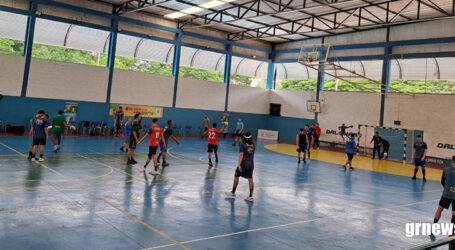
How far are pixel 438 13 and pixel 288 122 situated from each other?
54.0 ft

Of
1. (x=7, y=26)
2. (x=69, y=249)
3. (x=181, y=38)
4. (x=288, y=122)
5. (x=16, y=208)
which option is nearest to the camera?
(x=69, y=249)

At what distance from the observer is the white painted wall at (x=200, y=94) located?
30703 millimetres

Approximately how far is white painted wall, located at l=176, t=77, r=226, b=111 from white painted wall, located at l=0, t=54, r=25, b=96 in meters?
12.2

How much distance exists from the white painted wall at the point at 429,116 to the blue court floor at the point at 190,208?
35.0 ft

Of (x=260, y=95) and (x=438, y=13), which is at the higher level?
(x=438, y=13)

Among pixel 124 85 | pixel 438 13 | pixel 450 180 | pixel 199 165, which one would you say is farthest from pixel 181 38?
pixel 450 180

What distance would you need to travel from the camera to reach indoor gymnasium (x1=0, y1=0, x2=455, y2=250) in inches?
306

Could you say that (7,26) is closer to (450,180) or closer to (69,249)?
(69,249)

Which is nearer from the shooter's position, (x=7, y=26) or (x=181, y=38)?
(x=7, y=26)

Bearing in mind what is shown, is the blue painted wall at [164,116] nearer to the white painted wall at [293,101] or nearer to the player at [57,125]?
the white painted wall at [293,101]

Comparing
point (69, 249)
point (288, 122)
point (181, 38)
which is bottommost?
point (69, 249)

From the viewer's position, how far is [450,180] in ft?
27.0

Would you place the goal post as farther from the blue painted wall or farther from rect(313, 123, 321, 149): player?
the blue painted wall

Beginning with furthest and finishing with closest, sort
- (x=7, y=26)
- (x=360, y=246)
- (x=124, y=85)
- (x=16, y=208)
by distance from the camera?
1. (x=124, y=85)
2. (x=7, y=26)
3. (x=16, y=208)
4. (x=360, y=246)
